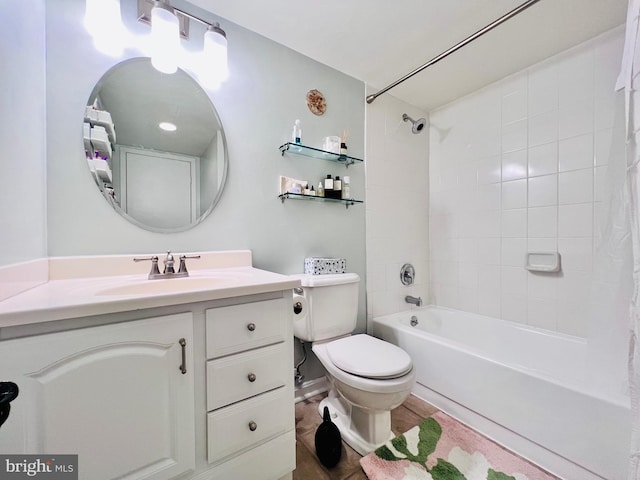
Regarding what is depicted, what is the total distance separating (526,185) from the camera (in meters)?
1.69

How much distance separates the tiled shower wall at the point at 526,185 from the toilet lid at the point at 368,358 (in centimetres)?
108

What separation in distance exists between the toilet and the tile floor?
0.08 meters

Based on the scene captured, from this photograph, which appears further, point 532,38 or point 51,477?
point 532,38

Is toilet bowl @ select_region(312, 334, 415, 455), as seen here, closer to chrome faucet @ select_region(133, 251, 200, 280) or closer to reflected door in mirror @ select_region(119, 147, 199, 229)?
chrome faucet @ select_region(133, 251, 200, 280)

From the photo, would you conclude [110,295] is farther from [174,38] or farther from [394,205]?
[394,205]

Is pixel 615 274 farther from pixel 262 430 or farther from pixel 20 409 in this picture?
pixel 20 409

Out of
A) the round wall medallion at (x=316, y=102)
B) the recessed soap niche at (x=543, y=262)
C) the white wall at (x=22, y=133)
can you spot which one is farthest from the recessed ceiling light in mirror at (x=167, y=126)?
the recessed soap niche at (x=543, y=262)

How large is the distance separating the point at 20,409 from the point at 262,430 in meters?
0.64

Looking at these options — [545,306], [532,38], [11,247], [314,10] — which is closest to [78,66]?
[11,247]

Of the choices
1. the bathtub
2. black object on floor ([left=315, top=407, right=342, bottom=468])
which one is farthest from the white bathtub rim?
black object on floor ([left=315, top=407, right=342, bottom=468])

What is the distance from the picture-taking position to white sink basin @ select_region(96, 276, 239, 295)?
0.91 metres

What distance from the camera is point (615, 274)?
998 millimetres

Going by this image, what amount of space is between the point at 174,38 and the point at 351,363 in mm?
1615

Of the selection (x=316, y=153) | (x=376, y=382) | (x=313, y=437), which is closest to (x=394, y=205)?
(x=316, y=153)
